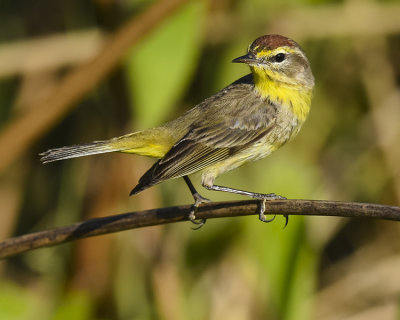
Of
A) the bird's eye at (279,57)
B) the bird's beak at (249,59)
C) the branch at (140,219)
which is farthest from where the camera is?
the bird's eye at (279,57)

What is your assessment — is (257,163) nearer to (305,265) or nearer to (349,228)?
(305,265)

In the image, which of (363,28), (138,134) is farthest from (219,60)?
(363,28)

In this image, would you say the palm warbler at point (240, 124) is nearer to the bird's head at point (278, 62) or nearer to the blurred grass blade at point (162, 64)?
the bird's head at point (278, 62)

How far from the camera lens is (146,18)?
13.2ft

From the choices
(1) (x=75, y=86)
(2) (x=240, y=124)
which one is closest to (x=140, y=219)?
(2) (x=240, y=124)

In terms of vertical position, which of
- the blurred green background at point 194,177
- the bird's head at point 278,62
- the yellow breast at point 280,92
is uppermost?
the bird's head at point 278,62

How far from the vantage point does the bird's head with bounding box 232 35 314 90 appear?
3.88 metres

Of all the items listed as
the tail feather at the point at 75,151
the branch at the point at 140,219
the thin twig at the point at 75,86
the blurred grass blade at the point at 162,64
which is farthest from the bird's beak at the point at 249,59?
the branch at the point at 140,219

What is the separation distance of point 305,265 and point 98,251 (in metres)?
1.68

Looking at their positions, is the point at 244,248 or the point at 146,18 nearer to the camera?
the point at 146,18

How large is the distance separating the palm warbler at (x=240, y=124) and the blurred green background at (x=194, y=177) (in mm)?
165

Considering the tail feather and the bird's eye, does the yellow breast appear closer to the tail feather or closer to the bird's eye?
the bird's eye

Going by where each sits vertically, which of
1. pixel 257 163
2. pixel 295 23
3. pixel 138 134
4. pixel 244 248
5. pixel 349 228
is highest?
pixel 295 23

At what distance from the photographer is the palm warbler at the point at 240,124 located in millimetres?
3830
